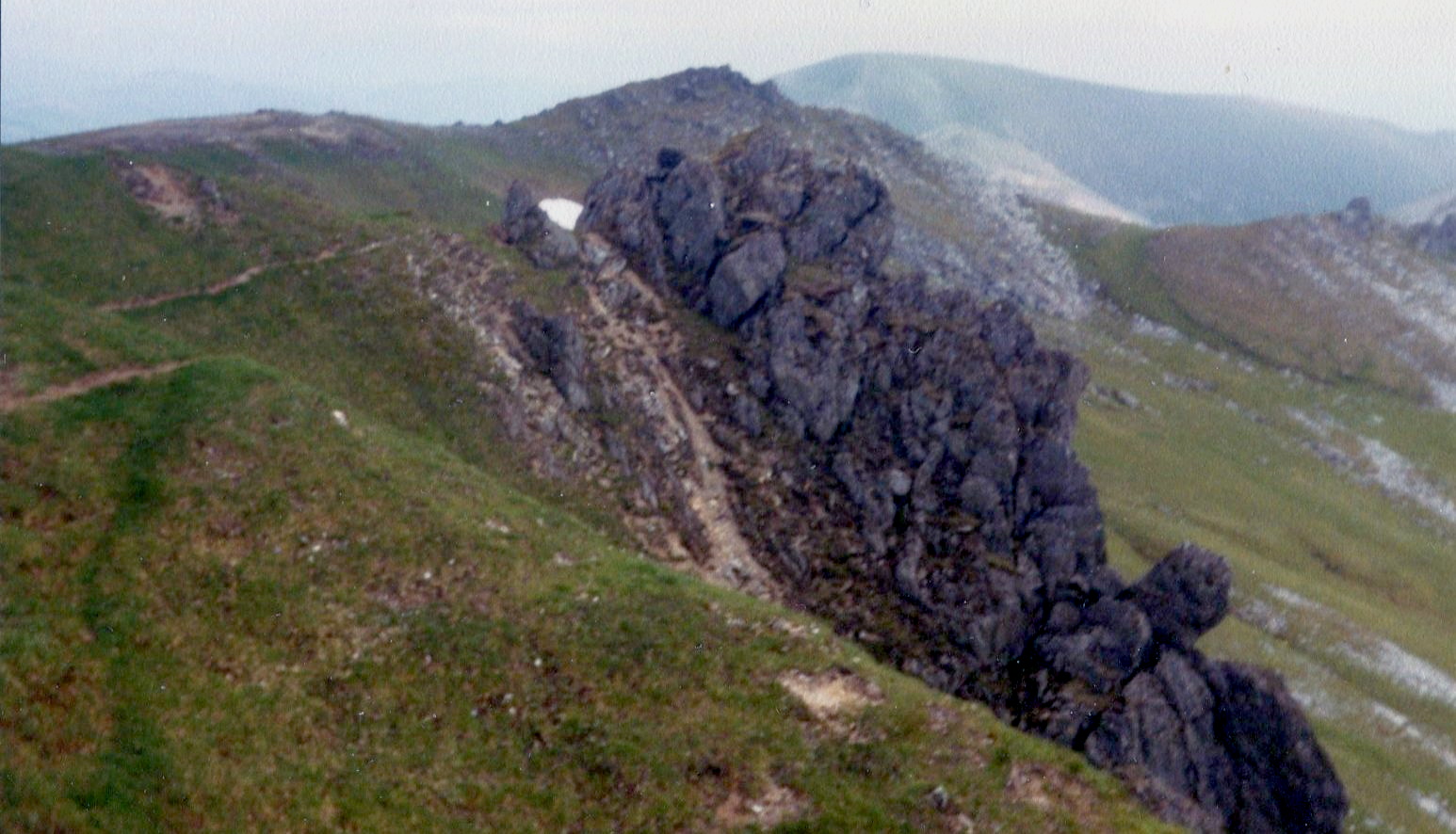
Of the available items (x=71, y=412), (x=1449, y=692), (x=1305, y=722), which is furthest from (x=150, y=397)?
(x=1449, y=692)

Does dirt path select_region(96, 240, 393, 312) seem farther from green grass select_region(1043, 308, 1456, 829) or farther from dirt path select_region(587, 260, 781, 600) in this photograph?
green grass select_region(1043, 308, 1456, 829)

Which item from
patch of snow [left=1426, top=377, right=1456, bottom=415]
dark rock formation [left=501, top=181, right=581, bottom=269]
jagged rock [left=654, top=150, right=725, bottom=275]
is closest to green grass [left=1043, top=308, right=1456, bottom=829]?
patch of snow [left=1426, top=377, right=1456, bottom=415]

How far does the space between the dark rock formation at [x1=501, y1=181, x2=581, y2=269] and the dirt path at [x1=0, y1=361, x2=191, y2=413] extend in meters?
27.6

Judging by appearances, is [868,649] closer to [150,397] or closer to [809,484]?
[809,484]

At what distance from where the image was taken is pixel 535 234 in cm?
6091

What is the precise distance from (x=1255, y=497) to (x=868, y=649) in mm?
70925

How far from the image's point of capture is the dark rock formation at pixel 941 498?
3847cm

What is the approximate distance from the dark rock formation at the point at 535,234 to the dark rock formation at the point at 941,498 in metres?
6.57

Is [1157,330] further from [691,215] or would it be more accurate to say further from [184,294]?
[184,294]

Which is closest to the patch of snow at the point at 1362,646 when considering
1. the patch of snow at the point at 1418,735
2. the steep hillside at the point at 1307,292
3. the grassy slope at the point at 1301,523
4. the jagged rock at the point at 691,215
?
the grassy slope at the point at 1301,523

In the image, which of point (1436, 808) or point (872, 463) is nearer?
point (1436, 808)

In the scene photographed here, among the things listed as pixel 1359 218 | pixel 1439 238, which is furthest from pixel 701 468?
pixel 1439 238

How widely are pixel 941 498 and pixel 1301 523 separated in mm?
59542

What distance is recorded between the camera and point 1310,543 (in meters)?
82.2
